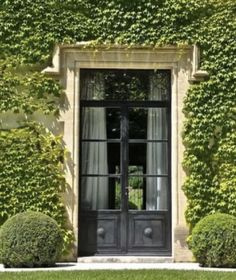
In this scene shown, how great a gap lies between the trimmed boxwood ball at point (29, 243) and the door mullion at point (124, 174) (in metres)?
1.60

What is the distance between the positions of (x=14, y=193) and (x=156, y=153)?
2511 millimetres

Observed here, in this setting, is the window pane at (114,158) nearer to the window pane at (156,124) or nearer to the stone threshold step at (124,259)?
the window pane at (156,124)

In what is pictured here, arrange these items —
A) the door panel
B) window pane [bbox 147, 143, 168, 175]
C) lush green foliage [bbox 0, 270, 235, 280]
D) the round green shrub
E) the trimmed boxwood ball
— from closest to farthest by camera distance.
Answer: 1. lush green foliage [bbox 0, 270, 235, 280]
2. the trimmed boxwood ball
3. the round green shrub
4. the door panel
5. window pane [bbox 147, 143, 168, 175]

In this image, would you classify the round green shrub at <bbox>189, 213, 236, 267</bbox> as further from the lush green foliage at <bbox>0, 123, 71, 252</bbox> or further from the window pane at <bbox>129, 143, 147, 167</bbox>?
the lush green foliage at <bbox>0, 123, 71, 252</bbox>

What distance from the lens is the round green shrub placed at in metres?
8.73

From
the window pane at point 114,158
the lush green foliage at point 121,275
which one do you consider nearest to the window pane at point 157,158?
the window pane at point 114,158

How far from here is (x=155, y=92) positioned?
34.0ft

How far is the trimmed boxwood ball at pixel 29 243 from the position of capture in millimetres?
8484

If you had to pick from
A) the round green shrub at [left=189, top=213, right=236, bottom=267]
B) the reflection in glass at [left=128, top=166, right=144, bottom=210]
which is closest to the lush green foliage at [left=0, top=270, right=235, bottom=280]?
the round green shrub at [left=189, top=213, right=236, bottom=267]

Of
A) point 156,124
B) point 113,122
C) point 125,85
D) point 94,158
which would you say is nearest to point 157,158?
point 156,124

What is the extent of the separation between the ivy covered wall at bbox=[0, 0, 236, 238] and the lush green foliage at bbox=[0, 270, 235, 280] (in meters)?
1.94

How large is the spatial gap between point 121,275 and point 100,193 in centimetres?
261

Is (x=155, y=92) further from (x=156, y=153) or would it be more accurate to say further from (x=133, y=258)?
(x=133, y=258)

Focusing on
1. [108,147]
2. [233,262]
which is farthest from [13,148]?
[233,262]
